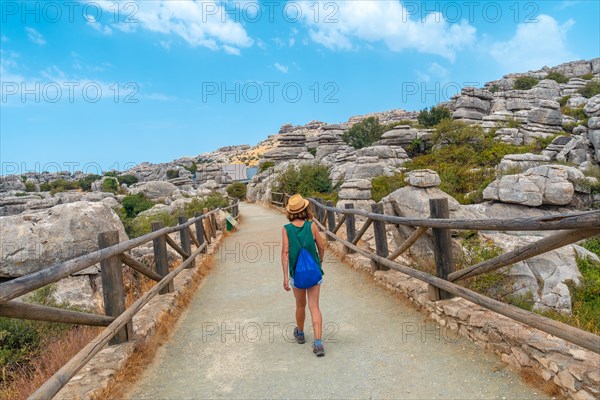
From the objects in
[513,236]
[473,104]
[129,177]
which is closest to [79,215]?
[513,236]

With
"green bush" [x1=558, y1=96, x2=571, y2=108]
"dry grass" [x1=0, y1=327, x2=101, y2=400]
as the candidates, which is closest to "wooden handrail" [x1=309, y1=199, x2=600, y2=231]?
"dry grass" [x1=0, y1=327, x2=101, y2=400]

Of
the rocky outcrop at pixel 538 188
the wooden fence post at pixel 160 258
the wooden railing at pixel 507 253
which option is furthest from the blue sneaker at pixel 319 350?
the rocky outcrop at pixel 538 188

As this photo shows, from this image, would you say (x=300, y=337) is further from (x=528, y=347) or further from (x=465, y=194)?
(x=465, y=194)

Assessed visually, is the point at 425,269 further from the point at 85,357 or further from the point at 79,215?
the point at 79,215

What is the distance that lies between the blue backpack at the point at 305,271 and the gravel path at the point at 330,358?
704 millimetres

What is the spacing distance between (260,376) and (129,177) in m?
77.0

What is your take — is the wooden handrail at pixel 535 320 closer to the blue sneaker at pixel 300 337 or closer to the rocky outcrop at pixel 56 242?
the blue sneaker at pixel 300 337

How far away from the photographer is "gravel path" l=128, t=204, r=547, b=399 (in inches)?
113

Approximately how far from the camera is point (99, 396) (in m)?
2.77

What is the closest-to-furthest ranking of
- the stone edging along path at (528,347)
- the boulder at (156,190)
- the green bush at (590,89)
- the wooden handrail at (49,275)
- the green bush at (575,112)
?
1. the wooden handrail at (49,275)
2. the stone edging along path at (528,347)
3. the green bush at (575,112)
4. the boulder at (156,190)
5. the green bush at (590,89)

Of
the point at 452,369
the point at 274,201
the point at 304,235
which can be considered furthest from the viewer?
the point at 274,201

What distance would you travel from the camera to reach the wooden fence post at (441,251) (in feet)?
13.3

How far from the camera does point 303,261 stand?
358cm

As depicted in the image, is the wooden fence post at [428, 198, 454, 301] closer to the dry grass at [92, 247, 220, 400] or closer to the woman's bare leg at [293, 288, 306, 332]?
the woman's bare leg at [293, 288, 306, 332]
